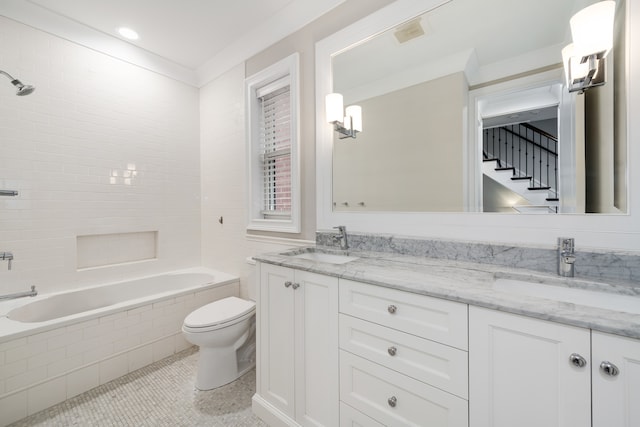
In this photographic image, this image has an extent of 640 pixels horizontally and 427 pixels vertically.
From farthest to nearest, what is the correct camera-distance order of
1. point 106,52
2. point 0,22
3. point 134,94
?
point 134,94
point 106,52
point 0,22

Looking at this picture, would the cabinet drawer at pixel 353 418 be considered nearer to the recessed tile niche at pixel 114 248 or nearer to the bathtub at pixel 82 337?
the bathtub at pixel 82 337

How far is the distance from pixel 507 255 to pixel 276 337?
125 centimetres

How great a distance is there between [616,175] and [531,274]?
1.69ft

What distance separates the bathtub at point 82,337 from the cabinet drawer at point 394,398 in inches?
68.2

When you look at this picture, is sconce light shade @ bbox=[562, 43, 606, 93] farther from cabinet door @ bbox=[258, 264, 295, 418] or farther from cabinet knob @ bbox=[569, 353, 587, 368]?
cabinet door @ bbox=[258, 264, 295, 418]

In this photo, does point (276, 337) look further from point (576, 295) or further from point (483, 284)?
point (576, 295)

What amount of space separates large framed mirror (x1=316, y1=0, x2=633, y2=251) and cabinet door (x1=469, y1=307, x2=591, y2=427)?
625mm

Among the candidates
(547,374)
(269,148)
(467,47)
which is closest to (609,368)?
(547,374)

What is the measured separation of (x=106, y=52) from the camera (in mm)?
2441

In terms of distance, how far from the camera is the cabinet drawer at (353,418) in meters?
1.13

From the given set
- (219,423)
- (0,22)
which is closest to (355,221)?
(219,423)

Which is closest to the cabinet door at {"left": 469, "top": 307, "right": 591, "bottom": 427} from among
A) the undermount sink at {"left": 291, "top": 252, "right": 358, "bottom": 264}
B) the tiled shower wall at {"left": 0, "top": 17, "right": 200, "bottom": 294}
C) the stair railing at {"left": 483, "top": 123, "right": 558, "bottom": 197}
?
the stair railing at {"left": 483, "top": 123, "right": 558, "bottom": 197}

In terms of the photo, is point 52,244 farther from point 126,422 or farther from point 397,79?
point 397,79

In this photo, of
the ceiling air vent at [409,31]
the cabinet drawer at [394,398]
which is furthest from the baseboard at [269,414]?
the ceiling air vent at [409,31]
